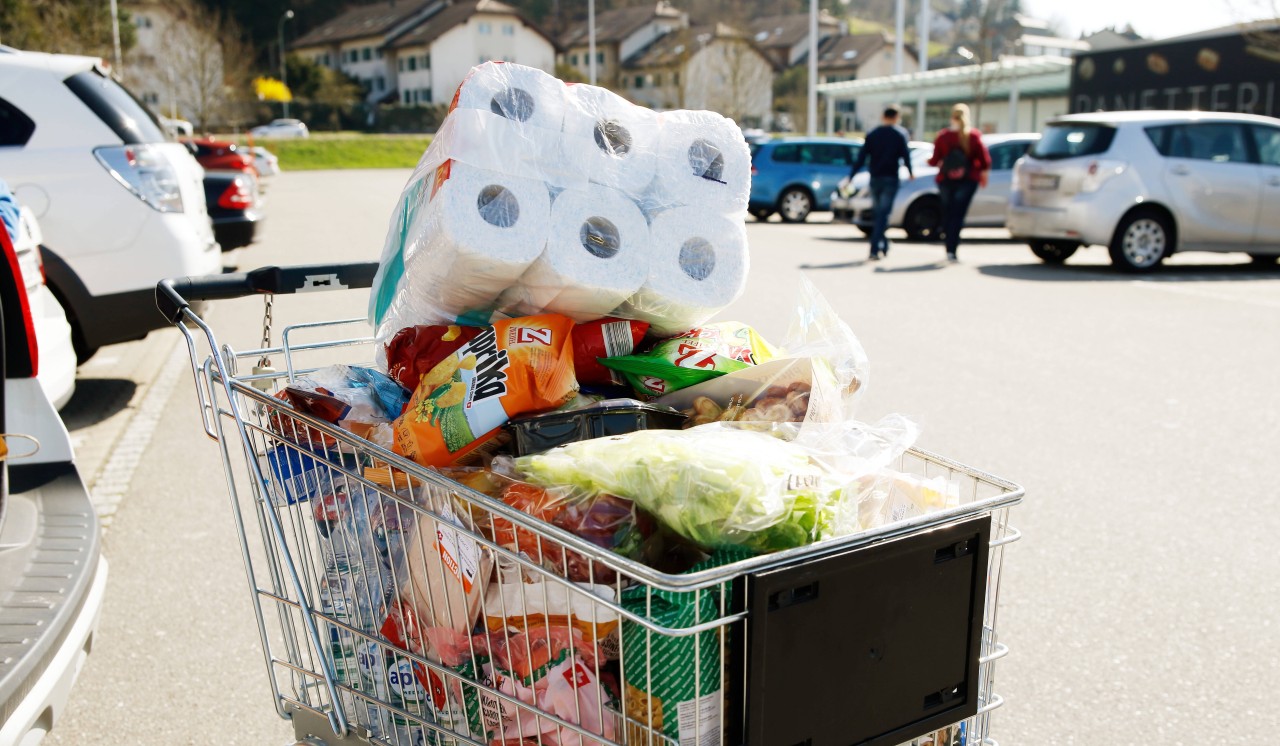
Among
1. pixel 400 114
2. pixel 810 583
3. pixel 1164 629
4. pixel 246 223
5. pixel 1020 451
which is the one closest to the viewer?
pixel 810 583

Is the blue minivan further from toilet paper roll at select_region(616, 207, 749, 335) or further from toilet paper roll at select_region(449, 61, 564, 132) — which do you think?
toilet paper roll at select_region(449, 61, 564, 132)

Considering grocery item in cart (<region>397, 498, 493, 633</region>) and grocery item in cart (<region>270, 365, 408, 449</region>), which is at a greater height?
grocery item in cart (<region>270, 365, 408, 449</region>)

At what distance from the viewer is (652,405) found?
6.11ft

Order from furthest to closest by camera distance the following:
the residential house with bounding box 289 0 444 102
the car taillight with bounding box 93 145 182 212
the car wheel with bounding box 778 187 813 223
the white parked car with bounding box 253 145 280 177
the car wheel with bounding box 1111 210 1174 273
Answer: the residential house with bounding box 289 0 444 102 < the white parked car with bounding box 253 145 280 177 < the car wheel with bounding box 778 187 813 223 < the car wheel with bounding box 1111 210 1174 273 < the car taillight with bounding box 93 145 182 212

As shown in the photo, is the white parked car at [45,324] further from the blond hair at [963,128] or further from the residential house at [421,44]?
the residential house at [421,44]

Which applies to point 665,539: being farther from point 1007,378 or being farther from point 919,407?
point 1007,378

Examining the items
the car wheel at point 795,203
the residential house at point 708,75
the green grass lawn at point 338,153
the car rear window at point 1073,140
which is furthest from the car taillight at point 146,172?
the residential house at point 708,75

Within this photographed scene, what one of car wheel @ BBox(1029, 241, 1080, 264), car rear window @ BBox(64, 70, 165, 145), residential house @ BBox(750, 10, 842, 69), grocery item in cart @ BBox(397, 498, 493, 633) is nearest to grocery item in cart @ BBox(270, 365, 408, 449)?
grocery item in cart @ BBox(397, 498, 493, 633)

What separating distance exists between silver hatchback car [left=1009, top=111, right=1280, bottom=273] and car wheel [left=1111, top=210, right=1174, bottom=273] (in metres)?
0.01

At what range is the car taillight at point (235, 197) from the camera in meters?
10.2

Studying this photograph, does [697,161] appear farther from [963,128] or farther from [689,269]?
[963,128]

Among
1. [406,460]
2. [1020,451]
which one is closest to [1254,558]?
[1020,451]

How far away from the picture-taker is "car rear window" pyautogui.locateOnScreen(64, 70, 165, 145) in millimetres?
6345

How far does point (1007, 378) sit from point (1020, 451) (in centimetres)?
158
